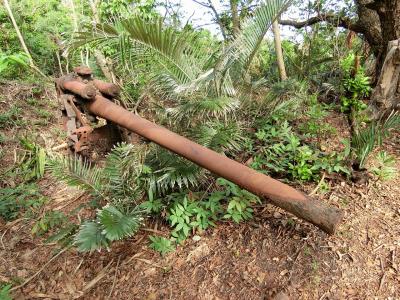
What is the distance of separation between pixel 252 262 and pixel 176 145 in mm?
982

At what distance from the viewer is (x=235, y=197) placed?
241cm

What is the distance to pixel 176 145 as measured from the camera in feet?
7.30

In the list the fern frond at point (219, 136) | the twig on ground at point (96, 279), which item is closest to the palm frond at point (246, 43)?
the fern frond at point (219, 136)

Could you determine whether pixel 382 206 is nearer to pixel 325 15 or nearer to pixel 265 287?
pixel 265 287

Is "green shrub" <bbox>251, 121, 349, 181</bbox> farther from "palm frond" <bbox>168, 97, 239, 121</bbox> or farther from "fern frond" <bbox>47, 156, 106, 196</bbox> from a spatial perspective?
"fern frond" <bbox>47, 156, 106, 196</bbox>

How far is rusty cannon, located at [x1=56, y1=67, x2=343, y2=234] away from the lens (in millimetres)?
1888

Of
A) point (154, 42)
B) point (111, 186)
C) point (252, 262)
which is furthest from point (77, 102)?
point (252, 262)

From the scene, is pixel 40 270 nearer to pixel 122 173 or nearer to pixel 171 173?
pixel 122 173

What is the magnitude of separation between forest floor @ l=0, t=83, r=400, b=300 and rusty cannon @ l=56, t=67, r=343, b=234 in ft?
0.96

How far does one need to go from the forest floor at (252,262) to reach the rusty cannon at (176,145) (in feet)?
0.96

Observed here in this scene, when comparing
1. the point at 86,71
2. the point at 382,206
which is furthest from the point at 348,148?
the point at 86,71

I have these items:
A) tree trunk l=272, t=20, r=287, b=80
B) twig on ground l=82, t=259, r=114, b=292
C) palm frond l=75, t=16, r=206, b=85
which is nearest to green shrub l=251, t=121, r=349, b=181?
palm frond l=75, t=16, r=206, b=85

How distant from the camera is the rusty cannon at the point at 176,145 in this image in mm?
1888

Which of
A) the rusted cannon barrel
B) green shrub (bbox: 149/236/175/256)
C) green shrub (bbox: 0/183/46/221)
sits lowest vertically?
green shrub (bbox: 0/183/46/221)
